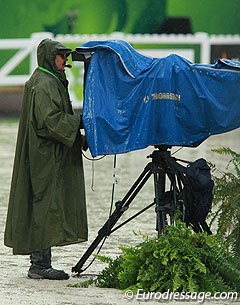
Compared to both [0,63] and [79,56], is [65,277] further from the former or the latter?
[0,63]

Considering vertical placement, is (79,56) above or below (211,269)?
above

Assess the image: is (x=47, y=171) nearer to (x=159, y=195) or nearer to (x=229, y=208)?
(x=159, y=195)

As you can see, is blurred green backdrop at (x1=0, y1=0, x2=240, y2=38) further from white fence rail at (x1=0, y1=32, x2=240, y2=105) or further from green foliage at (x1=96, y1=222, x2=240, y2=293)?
green foliage at (x1=96, y1=222, x2=240, y2=293)

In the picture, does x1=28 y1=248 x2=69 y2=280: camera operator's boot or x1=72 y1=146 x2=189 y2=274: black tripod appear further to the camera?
x1=28 y1=248 x2=69 y2=280: camera operator's boot

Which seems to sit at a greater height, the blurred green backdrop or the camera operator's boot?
the blurred green backdrop

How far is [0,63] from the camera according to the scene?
2542 centimetres

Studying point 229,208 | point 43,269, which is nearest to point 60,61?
point 43,269

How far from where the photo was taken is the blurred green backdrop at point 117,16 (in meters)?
25.8

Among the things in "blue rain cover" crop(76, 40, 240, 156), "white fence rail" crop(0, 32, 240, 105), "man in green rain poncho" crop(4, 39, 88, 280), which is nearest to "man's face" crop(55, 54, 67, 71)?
"man in green rain poncho" crop(4, 39, 88, 280)

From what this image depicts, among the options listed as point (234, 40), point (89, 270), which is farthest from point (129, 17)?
point (89, 270)

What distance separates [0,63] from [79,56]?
16.9 metres

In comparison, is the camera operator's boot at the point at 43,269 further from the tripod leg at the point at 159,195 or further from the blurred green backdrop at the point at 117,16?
the blurred green backdrop at the point at 117,16

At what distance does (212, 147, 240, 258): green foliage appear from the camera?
875 centimetres

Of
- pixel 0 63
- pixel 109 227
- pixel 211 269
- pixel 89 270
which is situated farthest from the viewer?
pixel 0 63
